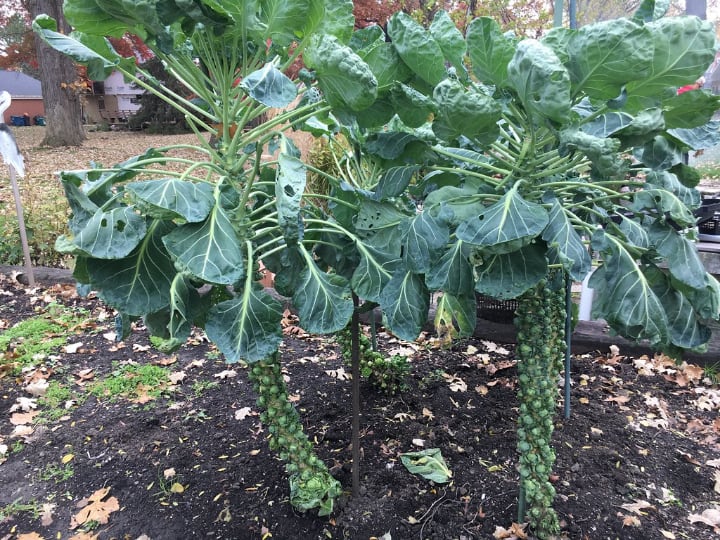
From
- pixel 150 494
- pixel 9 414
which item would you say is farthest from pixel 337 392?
pixel 9 414

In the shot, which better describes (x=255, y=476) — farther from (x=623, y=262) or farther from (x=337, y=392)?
(x=623, y=262)

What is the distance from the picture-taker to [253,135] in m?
1.85

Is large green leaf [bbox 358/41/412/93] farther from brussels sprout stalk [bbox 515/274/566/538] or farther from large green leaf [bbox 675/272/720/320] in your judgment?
large green leaf [bbox 675/272/720/320]

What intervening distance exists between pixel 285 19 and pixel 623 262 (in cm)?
136

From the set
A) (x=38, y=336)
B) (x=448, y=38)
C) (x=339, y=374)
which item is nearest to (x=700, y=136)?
(x=448, y=38)

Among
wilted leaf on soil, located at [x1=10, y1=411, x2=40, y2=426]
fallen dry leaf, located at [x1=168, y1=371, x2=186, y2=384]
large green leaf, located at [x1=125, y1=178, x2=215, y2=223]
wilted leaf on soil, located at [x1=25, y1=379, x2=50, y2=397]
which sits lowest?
wilted leaf on soil, located at [x1=10, y1=411, x2=40, y2=426]

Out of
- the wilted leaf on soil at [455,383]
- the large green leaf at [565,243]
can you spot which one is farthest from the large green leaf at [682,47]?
the wilted leaf on soil at [455,383]

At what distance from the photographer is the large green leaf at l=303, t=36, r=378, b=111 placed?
1.38m

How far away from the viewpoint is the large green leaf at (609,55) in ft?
4.19

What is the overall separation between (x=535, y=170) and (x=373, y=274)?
675 millimetres

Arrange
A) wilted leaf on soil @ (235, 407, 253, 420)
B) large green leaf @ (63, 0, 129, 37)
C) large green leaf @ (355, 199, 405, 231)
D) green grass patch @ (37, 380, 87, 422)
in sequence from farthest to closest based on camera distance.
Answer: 1. green grass patch @ (37, 380, 87, 422)
2. wilted leaf on soil @ (235, 407, 253, 420)
3. large green leaf @ (355, 199, 405, 231)
4. large green leaf @ (63, 0, 129, 37)

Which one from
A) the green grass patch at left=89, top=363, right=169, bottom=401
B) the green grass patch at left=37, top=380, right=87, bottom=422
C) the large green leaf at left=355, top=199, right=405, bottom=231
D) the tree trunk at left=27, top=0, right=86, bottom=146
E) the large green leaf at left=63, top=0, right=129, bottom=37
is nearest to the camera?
the large green leaf at left=63, top=0, right=129, bottom=37

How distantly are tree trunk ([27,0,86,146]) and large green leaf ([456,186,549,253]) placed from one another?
46.5 ft

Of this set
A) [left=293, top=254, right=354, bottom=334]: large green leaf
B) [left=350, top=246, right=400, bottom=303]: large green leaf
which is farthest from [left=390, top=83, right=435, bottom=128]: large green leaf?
[left=293, top=254, right=354, bottom=334]: large green leaf
